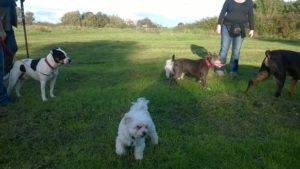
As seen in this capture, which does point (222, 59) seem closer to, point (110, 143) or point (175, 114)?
point (175, 114)

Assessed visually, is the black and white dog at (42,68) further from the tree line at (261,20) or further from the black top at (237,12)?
the tree line at (261,20)

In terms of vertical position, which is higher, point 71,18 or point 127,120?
point 71,18

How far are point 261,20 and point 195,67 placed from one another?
32.4m

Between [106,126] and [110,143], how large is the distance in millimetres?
898

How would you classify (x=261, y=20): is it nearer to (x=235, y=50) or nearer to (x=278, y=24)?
(x=278, y=24)

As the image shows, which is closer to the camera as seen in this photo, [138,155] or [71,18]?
[138,155]

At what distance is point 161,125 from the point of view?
7.12 m

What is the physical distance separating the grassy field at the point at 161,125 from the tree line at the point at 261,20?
3028 cm

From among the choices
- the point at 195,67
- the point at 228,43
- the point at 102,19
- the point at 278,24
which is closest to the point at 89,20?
the point at 102,19

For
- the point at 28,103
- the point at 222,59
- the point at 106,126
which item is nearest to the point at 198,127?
the point at 106,126

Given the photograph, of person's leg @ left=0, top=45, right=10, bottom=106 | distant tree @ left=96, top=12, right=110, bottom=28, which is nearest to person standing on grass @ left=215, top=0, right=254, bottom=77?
person's leg @ left=0, top=45, right=10, bottom=106

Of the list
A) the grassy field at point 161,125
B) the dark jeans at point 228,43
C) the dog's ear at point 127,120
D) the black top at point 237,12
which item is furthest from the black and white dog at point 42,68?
the black top at point 237,12

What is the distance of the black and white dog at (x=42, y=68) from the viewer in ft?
29.1

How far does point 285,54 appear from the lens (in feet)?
30.1
